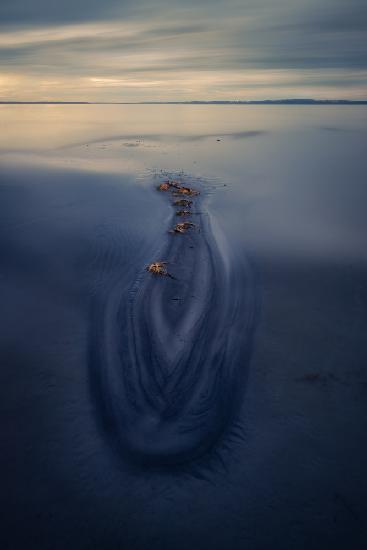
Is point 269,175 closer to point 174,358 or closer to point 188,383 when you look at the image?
point 174,358

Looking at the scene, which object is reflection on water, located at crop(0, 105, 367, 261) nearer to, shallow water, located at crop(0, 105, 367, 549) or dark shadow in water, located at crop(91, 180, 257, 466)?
shallow water, located at crop(0, 105, 367, 549)

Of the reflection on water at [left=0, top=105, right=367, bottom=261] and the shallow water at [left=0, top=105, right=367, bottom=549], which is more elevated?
the reflection on water at [left=0, top=105, right=367, bottom=261]

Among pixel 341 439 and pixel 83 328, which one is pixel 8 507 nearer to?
pixel 83 328

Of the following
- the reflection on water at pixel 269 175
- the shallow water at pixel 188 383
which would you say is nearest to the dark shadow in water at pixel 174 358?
the shallow water at pixel 188 383

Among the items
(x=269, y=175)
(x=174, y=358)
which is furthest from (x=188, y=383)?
(x=269, y=175)

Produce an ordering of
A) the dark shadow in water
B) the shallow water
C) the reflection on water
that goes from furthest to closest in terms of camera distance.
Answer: the reflection on water, the dark shadow in water, the shallow water

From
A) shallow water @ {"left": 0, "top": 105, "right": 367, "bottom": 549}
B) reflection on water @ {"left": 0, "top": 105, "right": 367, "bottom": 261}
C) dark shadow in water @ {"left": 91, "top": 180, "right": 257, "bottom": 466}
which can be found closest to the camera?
shallow water @ {"left": 0, "top": 105, "right": 367, "bottom": 549}

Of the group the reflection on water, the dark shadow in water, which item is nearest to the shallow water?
the dark shadow in water

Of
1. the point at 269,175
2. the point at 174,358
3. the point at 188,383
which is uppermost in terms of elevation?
the point at 269,175

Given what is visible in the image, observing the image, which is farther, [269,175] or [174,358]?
[269,175]

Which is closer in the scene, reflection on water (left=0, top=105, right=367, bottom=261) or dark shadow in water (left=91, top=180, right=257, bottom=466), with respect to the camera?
dark shadow in water (left=91, top=180, right=257, bottom=466)
